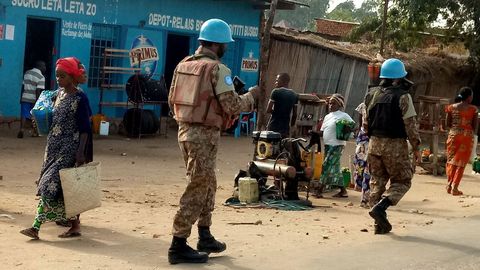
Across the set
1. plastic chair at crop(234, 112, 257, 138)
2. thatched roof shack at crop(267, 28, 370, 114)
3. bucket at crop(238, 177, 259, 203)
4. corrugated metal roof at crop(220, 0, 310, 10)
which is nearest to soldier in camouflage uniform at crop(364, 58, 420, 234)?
bucket at crop(238, 177, 259, 203)

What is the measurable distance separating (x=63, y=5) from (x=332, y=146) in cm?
884

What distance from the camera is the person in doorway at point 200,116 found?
7.14m

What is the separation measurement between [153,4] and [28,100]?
15.8 feet

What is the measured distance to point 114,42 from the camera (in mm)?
20625

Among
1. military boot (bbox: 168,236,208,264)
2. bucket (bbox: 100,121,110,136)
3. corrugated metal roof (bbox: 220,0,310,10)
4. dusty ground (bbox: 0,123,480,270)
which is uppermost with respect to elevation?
corrugated metal roof (bbox: 220,0,310,10)

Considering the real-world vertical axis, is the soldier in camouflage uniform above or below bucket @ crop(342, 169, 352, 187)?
above

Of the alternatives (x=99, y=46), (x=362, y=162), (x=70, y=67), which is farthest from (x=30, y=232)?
(x=99, y=46)

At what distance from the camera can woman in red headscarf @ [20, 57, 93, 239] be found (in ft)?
26.5

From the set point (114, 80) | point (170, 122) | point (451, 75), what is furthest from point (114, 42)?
point (451, 75)

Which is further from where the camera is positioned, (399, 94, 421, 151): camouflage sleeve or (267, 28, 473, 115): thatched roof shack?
(267, 28, 473, 115): thatched roof shack

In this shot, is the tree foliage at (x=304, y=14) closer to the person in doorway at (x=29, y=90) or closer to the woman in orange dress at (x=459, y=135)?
the person in doorway at (x=29, y=90)

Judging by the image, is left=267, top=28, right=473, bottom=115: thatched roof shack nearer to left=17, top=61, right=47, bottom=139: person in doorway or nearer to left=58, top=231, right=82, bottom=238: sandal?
left=17, top=61, right=47, bottom=139: person in doorway

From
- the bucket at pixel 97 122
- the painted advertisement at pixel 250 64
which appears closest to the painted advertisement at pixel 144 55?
the bucket at pixel 97 122

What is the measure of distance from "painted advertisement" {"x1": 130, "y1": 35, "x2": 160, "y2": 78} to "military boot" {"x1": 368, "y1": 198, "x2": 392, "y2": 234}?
1199cm
